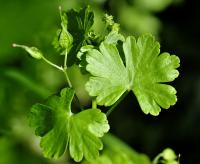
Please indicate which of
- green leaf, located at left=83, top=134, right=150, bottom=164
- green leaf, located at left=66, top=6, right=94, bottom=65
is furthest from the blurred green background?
green leaf, located at left=66, top=6, right=94, bottom=65

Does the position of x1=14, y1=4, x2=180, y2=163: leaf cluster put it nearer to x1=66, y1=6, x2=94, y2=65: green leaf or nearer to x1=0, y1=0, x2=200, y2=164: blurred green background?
x1=66, y1=6, x2=94, y2=65: green leaf

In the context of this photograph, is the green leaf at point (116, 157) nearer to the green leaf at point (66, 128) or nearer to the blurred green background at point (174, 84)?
the green leaf at point (66, 128)

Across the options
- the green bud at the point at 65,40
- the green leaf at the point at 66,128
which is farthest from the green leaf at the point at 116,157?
the green bud at the point at 65,40

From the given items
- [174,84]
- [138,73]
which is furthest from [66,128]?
[174,84]

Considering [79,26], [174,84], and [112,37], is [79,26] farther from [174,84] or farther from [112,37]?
[174,84]

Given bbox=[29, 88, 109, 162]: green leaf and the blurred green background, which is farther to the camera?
the blurred green background
